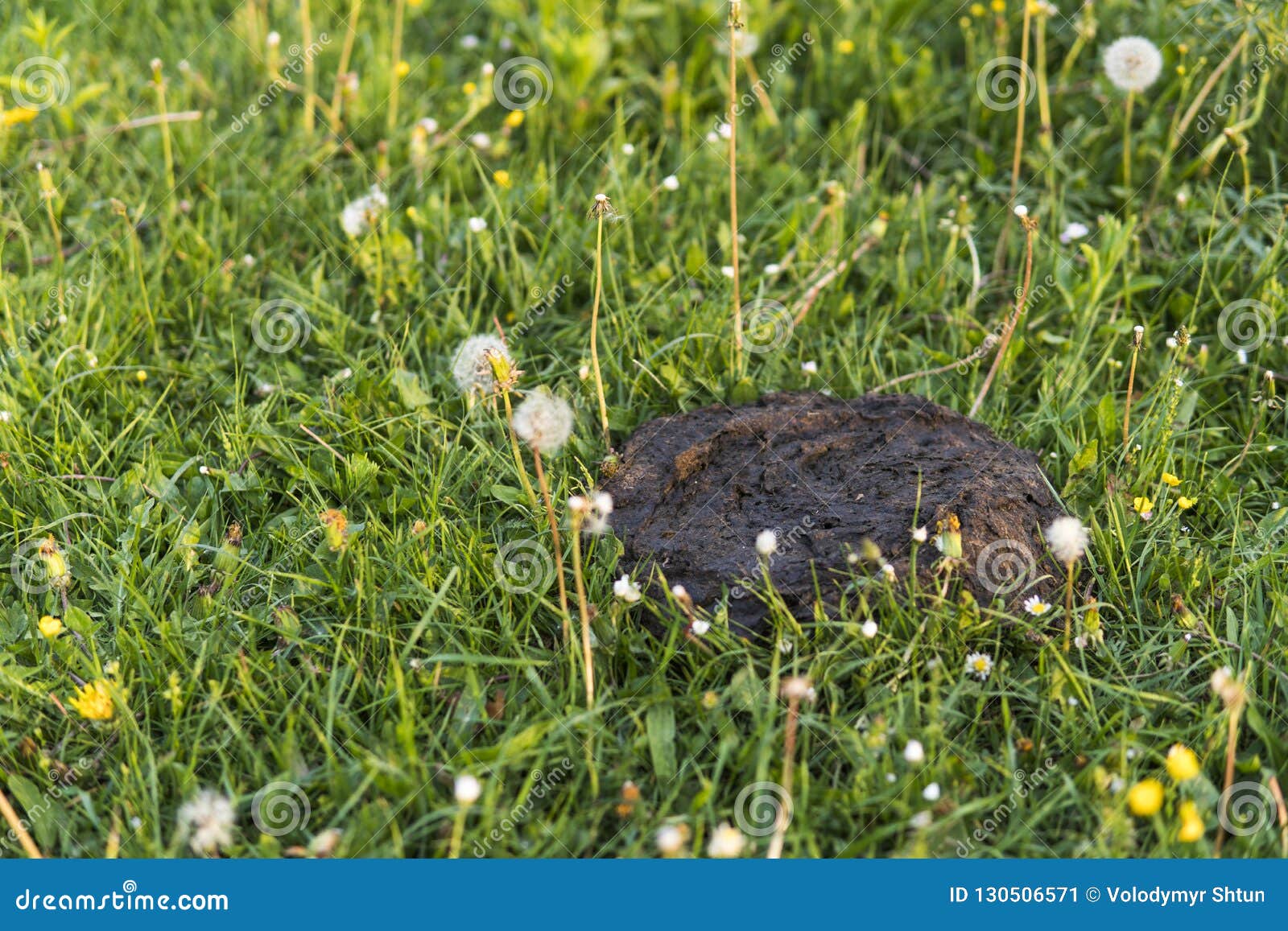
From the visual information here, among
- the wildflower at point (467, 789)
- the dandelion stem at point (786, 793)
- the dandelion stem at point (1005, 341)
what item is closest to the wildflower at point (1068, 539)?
the dandelion stem at point (786, 793)

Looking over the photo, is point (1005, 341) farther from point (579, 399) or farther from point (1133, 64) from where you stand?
point (1133, 64)

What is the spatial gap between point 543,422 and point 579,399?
76 centimetres

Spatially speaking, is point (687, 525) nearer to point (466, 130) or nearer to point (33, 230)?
point (466, 130)

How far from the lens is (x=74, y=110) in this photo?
159 inches

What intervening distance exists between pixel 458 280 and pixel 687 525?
1.30m

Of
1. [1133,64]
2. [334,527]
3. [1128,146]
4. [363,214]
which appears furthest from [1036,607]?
[363,214]

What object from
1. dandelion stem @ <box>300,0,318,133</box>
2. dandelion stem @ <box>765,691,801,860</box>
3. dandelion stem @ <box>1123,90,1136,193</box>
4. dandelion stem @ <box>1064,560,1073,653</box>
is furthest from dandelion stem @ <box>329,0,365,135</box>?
dandelion stem @ <box>1064,560,1073,653</box>

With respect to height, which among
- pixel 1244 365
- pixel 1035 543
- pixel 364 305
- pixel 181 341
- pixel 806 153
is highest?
pixel 806 153

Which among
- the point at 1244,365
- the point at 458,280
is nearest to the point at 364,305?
the point at 458,280

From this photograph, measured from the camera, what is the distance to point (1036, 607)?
7.94 feet

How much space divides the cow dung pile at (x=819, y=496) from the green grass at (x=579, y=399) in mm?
117

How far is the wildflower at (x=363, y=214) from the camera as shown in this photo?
11.5 feet

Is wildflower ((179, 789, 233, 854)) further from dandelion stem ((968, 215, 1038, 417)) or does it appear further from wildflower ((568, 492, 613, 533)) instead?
dandelion stem ((968, 215, 1038, 417))

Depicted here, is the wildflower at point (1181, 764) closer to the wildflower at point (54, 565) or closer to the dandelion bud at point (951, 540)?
the dandelion bud at point (951, 540)
